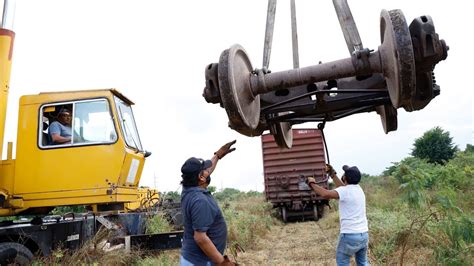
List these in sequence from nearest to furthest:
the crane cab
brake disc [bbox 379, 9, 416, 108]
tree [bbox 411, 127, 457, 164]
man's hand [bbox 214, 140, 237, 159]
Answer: brake disc [bbox 379, 9, 416, 108]
man's hand [bbox 214, 140, 237, 159]
the crane cab
tree [bbox 411, 127, 457, 164]

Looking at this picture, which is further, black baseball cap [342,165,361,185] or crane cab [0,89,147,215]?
crane cab [0,89,147,215]

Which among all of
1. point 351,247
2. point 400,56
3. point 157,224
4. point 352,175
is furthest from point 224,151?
point 157,224

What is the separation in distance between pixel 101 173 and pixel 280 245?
494 cm

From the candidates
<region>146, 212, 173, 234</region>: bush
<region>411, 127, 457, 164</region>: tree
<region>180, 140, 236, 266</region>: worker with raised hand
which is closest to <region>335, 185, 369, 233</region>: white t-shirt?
<region>180, 140, 236, 266</region>: worker with raised hand

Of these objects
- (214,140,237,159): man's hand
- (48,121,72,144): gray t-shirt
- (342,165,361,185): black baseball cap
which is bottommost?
(342,165,361,185): black baseball cap

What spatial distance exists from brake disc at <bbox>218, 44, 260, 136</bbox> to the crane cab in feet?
11.8

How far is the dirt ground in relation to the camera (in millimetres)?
7277

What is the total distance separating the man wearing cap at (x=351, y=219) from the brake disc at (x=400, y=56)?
2350mm

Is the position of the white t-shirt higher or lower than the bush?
higher

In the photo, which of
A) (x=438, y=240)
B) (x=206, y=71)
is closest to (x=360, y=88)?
(x=206, y=71)

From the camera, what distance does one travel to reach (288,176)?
1375 cm

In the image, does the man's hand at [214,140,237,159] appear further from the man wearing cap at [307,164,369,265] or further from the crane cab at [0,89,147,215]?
the crane cab at [0,89,147,215]

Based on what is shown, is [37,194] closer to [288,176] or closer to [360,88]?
[360,88]

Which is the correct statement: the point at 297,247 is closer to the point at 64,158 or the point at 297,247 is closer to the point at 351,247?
the point at 351,247
